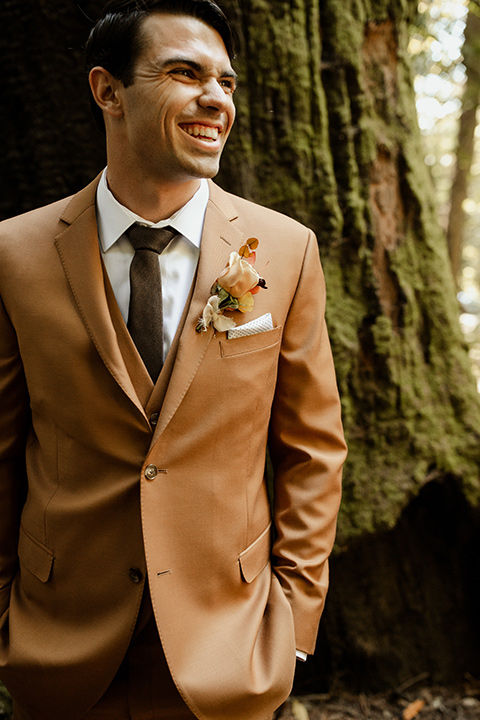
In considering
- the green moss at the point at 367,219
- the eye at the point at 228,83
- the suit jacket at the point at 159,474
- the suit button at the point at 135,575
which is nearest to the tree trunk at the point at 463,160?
the green moss at the point at 367,219

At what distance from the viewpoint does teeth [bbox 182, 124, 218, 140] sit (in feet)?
5.65

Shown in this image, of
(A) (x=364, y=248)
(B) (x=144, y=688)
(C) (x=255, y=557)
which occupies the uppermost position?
(A) (x=364, y=248)

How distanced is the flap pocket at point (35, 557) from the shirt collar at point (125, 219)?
3.11ft

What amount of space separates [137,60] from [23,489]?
1527mm

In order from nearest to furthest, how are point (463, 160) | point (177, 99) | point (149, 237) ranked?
1. point (177, 99)
2. point (149, 237)
3. point (463, 160)

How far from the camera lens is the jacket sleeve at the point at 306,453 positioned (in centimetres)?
196

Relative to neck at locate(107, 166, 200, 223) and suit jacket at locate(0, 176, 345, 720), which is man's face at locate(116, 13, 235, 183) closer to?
neck at locate(107, 166, 200, 223)

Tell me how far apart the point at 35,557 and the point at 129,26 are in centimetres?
162

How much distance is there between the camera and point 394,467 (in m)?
2.88

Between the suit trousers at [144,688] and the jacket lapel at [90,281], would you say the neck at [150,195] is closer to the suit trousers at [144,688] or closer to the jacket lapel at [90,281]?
the jacket lapel at [90,281]

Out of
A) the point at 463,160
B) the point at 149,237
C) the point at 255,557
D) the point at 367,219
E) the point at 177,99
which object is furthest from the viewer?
the point at 463,160

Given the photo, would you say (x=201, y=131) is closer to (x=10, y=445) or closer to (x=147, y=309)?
(x=147, y=309)

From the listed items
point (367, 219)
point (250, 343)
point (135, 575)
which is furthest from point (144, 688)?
point (367, 219)

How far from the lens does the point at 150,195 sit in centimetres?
183
